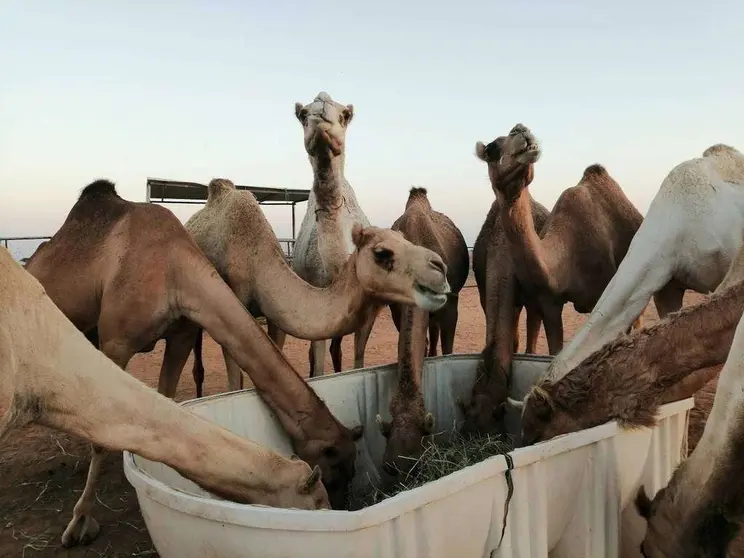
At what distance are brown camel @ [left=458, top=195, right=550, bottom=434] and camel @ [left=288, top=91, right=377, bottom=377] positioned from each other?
3.10 ft

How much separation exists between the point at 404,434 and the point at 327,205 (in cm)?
266

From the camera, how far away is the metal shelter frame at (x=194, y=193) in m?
12.9

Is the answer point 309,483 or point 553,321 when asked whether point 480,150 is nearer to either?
point 553,321

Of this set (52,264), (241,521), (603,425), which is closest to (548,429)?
(603,425)

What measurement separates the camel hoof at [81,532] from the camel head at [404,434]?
1926 mm

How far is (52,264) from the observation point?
4.72m

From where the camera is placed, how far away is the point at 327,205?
5848 millimetres

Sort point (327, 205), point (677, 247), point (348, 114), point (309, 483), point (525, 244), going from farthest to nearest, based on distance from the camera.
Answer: point (348, 114) < point (327, 205) < point (525, 244) < point (677, 247) < point (309, 483)

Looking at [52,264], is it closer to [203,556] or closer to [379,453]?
[379,453]

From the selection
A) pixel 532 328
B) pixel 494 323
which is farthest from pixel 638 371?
pixel 532 328

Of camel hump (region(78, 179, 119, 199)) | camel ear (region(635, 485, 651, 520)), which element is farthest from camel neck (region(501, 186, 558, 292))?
camel hump (region(78, 179, 119, 199))

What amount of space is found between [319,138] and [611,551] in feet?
12.1

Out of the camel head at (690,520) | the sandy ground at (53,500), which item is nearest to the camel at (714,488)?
the camel head at (690,520)

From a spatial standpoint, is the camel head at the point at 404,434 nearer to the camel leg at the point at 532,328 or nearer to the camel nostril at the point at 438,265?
the camel nostril at the point at 438,265
